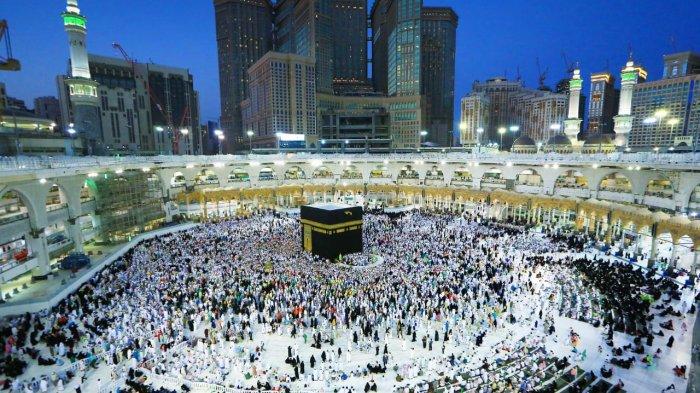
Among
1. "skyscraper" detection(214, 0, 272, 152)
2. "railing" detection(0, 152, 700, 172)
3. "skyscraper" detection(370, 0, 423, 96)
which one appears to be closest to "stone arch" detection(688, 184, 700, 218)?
"railing" detection(0, 152, 700, 172)

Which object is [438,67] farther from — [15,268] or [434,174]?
[15,268]

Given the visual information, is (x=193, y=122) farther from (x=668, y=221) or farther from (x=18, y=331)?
(x=668, y=221)

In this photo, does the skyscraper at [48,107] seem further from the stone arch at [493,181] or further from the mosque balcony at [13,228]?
the stone arch at [493,181]

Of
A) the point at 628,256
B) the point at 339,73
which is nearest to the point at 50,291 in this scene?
the point at 628,256

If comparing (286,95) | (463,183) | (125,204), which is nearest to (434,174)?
(463,183)

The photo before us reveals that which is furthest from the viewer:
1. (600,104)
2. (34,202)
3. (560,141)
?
(600,104)

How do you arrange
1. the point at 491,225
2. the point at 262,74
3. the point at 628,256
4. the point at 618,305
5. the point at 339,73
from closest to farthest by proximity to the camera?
the point at 618,305 → the point at 628,256 → the point at 491,225 → the point at 262,74 → the point at 339,73
